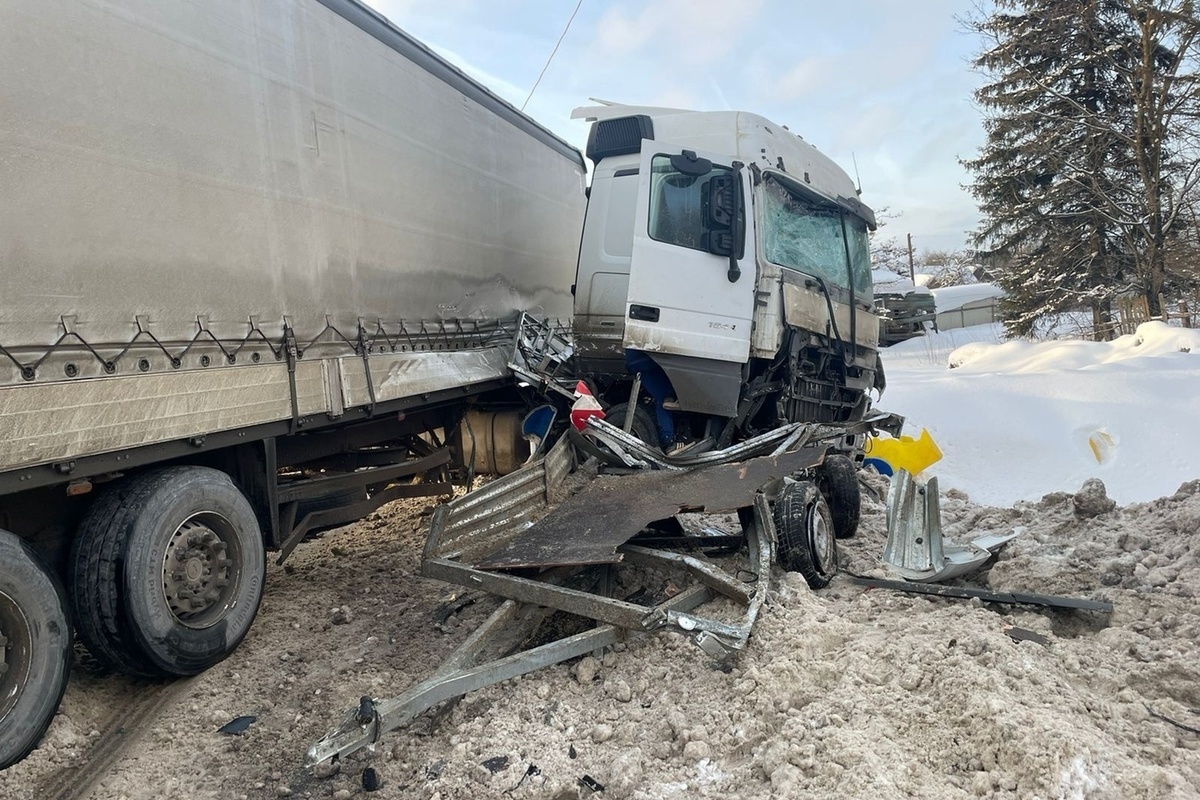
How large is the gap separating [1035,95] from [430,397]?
20.1 metres

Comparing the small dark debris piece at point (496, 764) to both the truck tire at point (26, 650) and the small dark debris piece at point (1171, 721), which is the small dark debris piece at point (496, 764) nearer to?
the truck tire at point (26, 650)

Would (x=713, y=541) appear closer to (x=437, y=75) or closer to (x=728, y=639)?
(x=728, y=639)

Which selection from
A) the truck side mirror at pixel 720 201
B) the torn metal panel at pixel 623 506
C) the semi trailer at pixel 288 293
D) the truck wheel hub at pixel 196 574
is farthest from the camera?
the truck side mirror at pixel 720 201

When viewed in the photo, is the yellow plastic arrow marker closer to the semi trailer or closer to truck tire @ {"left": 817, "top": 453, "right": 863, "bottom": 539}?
the semi trailer

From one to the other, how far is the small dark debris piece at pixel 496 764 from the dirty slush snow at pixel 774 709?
12 millimetres

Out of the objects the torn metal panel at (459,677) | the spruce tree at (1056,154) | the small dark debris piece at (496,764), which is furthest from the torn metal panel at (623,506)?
the spruce tree at (1056,154)

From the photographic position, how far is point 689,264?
5500 mm

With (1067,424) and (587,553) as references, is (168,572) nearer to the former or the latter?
(587,553)

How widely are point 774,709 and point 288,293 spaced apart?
3.00 m

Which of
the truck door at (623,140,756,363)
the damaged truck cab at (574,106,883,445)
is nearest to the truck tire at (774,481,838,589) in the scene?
the damaged truck cab at (574,106,883,445)

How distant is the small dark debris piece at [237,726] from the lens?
Answer: 9.82 ft

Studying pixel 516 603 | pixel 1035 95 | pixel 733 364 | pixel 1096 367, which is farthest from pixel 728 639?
pixel 1035 95

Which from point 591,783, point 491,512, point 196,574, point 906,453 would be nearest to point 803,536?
point 491,512

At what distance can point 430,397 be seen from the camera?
4934 millimetres
